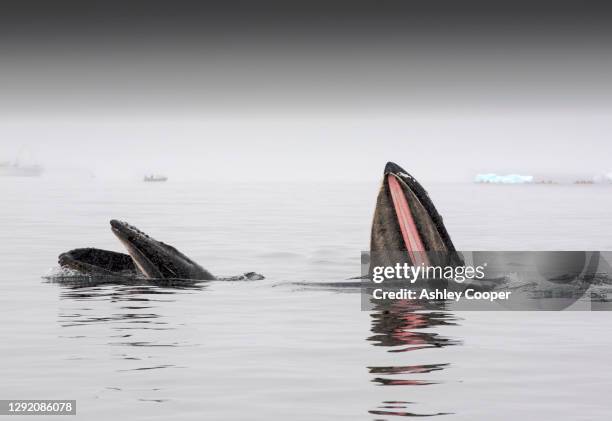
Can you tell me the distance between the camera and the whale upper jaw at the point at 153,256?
19.7 meters

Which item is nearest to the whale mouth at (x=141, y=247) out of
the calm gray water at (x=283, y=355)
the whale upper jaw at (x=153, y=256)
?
the whale upper jaw at (x=153, y=256)

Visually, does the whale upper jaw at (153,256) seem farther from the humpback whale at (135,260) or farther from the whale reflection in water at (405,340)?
the whale reflection in water at (405,340)

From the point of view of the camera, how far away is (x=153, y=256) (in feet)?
67.8

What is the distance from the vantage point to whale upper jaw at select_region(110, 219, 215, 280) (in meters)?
19.7

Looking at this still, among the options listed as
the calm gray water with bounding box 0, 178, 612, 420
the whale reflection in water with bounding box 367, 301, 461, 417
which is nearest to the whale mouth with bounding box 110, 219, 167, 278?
the calm gray water with bounding box 0, 178, 612, 420

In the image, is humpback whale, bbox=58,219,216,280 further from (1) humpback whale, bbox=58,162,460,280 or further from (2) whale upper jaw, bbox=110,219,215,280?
(1) humpback whale, bbox=58,162,460,280

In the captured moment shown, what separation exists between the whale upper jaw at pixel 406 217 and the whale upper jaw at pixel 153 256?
4.12 meters

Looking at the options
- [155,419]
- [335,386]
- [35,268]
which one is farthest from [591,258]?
[155,419]

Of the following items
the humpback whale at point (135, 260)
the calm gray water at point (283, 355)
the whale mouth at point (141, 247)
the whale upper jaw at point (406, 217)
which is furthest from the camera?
the humpback whale at point (135, 260)

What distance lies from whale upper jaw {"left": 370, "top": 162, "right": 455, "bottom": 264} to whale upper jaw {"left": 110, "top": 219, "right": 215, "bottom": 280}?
4120mm

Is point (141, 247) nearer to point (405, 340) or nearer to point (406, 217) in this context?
point (406, 217)

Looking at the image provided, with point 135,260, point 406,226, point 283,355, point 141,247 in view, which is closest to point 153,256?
point 135,260

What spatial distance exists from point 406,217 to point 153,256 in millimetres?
4961

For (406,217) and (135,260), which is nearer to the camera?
(406,217)
